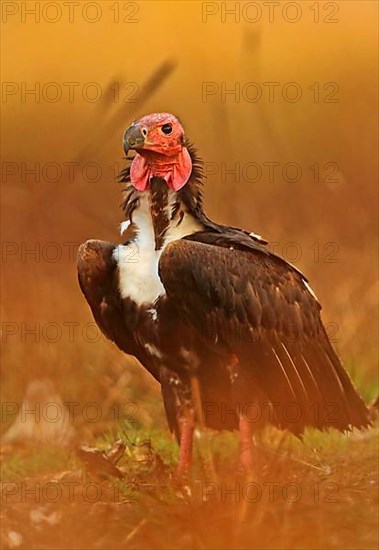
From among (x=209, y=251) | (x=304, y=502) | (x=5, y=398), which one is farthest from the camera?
(x=5, y=398)

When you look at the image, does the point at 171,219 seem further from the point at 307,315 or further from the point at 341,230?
the point at 341,230

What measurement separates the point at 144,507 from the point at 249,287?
89 cm

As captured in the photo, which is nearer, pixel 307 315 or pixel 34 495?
pixel 307 315

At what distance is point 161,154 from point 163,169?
0.05 m

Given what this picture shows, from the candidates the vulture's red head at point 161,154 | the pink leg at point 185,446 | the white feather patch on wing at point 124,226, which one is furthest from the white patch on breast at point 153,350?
the vulture's red head at point 161,154

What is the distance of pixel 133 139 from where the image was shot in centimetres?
400

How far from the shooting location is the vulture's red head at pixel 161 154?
405cm

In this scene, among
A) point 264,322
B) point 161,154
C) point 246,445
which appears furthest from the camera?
point 246,445

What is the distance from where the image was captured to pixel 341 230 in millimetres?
5469

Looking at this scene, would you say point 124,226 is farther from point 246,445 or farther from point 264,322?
point 246,445

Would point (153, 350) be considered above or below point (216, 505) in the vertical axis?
above

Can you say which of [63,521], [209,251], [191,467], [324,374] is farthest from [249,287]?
[63,521]

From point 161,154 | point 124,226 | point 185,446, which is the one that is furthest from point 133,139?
point 185,446

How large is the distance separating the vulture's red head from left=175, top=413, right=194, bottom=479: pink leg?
85 cm
